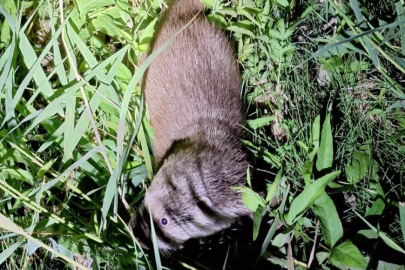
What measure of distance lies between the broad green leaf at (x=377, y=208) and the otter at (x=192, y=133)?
2.92 feet

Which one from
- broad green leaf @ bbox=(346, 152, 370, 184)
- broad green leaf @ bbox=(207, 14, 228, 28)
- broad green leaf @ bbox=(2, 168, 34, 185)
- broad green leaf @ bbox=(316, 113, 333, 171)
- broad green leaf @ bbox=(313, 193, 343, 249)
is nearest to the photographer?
broad green leaf @ bbox=(313, 193, 343, 249)

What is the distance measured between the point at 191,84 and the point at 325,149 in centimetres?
107

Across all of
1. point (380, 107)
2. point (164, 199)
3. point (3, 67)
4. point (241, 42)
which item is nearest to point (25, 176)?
point (3, 67)

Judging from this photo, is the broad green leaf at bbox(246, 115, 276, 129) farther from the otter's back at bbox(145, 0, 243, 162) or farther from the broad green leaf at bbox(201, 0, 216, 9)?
the broad green leaf at bbox(201, 0, 216, 9)

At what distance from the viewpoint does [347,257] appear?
3037 millimetres

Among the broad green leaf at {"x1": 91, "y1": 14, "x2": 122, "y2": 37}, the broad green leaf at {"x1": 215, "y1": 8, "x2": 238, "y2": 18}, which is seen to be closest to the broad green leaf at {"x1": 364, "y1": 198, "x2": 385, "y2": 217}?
the broad green leaf at {"x1": 215, "y1": 8, "x2": 238, "y2": 18}

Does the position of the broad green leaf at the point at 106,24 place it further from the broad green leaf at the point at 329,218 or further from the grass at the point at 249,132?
the broad green leaf at the point at 329,218

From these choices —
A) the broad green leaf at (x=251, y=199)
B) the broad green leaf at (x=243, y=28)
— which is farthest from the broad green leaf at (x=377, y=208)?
the broad green leaf at (x=243, y=28)

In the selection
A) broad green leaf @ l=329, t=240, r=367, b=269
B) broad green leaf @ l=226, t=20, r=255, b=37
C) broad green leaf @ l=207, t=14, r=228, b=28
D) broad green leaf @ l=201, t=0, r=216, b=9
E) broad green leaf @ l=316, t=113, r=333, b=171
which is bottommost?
broad green leaf @ l=329, t=240, r=367, b=269

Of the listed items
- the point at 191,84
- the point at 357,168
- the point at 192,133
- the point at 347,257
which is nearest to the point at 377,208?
the point at 357,168

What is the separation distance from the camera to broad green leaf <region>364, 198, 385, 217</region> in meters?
3.29

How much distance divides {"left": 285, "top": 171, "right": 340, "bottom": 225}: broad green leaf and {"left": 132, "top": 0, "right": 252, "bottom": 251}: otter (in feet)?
1.56

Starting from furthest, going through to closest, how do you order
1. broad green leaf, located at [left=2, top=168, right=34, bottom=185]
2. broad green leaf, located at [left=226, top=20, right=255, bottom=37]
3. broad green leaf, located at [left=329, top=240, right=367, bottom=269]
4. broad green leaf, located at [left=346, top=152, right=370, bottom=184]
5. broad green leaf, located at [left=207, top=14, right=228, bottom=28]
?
broad green leaf, located at [left=207, top=14, right=228, bottom=28], broad green leaf, located at [left=226, top=20, right=255, bottom=37], broad green leaf, located at [left=2, top=168, right=34, bottom=185], broad green leaf, located at [left=346, top=152, right=370, bottom=184], broad green leaf, located at [left=329, top=240, right=367, bottom=269]

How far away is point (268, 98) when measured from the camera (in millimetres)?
3959
